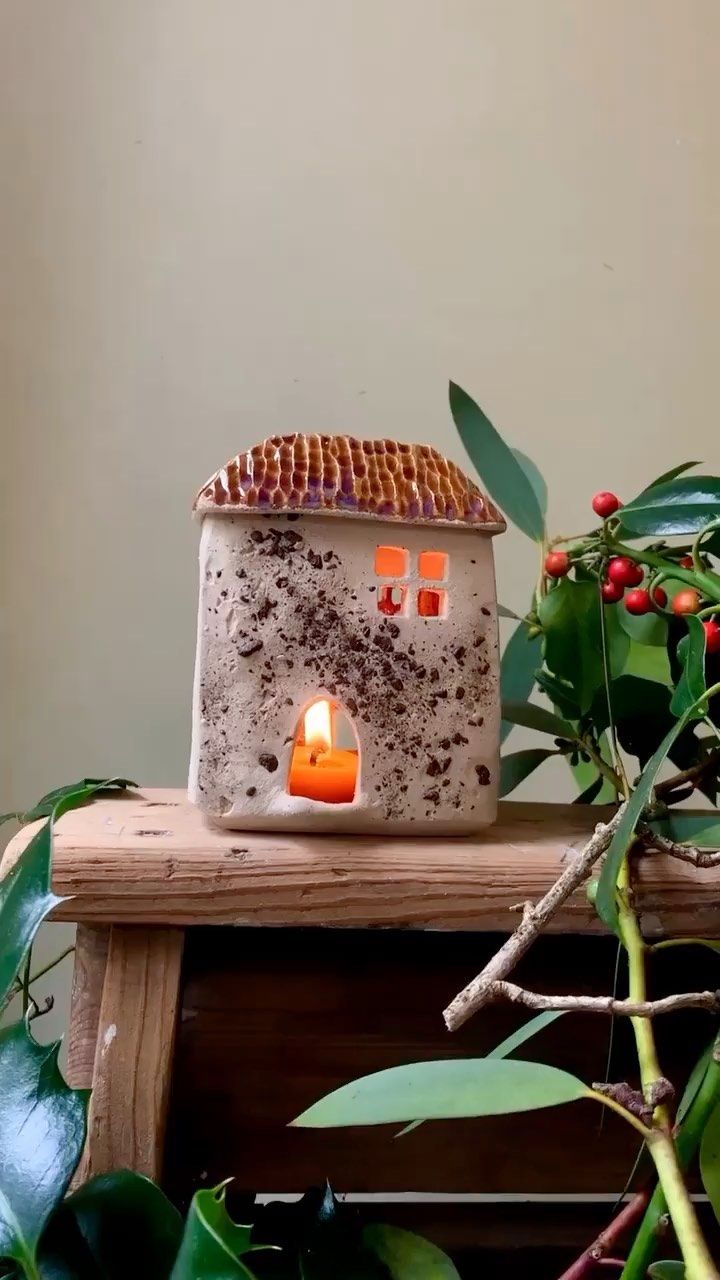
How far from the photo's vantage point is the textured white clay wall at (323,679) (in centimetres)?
51

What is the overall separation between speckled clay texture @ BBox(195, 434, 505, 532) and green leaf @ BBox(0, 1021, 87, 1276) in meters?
0.27

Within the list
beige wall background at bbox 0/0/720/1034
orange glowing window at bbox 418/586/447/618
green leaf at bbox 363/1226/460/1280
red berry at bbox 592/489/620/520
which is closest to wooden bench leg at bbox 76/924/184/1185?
green leaf at bbox 363/1226/460/1280

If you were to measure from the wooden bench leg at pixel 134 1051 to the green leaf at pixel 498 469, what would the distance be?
318 millimetres

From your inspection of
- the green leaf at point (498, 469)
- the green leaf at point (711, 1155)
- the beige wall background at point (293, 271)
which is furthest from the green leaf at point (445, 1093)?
the beige wall background at point (293, 271)

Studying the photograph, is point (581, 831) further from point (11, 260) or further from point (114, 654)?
point (11, 260)

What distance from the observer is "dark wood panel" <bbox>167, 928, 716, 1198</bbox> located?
50cm

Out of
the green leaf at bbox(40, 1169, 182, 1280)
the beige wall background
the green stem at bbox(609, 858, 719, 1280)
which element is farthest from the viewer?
the beige wall background

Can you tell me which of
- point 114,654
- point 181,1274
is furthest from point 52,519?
point 181,1274

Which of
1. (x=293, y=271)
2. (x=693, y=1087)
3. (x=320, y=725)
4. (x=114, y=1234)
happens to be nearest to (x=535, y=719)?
Result: (x=320, y=725)

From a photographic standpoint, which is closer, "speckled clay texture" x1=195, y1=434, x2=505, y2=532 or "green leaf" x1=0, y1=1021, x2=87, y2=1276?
"green leaf" x1=0, y1=1021, x2=87, y2=1276

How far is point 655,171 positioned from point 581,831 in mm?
724

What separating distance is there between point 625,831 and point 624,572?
182mm

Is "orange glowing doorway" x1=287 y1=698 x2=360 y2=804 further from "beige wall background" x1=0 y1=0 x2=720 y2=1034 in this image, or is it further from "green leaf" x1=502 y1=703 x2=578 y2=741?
"beige wall background" x1=0 y1=0 x2=720 y2=1034

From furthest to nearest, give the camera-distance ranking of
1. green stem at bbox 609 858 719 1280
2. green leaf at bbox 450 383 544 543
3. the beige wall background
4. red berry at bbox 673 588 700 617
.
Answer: the beige wall background, green leaf at bbox 450 383 544 543, red berry at bbox 673 588 700 617, green stem at bbox 609 858 719 1280
